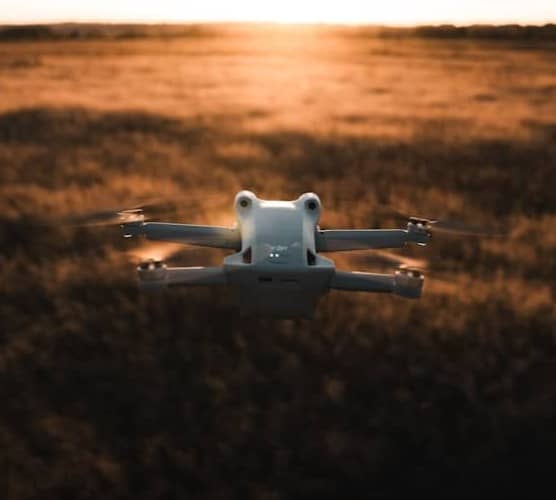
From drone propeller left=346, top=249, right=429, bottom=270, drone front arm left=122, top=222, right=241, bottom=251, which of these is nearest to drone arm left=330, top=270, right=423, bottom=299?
drone propeller left=346, top=249, right=429, bottom=270

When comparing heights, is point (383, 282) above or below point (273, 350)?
above

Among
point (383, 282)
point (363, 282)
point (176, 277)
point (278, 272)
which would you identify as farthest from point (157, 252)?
point (383, 282)

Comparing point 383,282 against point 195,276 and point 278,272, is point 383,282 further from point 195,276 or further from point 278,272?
point 195,276

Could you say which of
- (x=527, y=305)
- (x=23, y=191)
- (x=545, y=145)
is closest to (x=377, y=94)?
(x=545, y=145)

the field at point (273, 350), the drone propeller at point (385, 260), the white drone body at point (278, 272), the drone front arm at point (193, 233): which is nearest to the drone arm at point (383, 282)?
the white drone body at point (278, 272)

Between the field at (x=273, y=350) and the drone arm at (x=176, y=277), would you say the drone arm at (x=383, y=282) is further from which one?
the drone arm at (x=176, y=277)

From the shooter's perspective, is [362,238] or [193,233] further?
[362,238]
